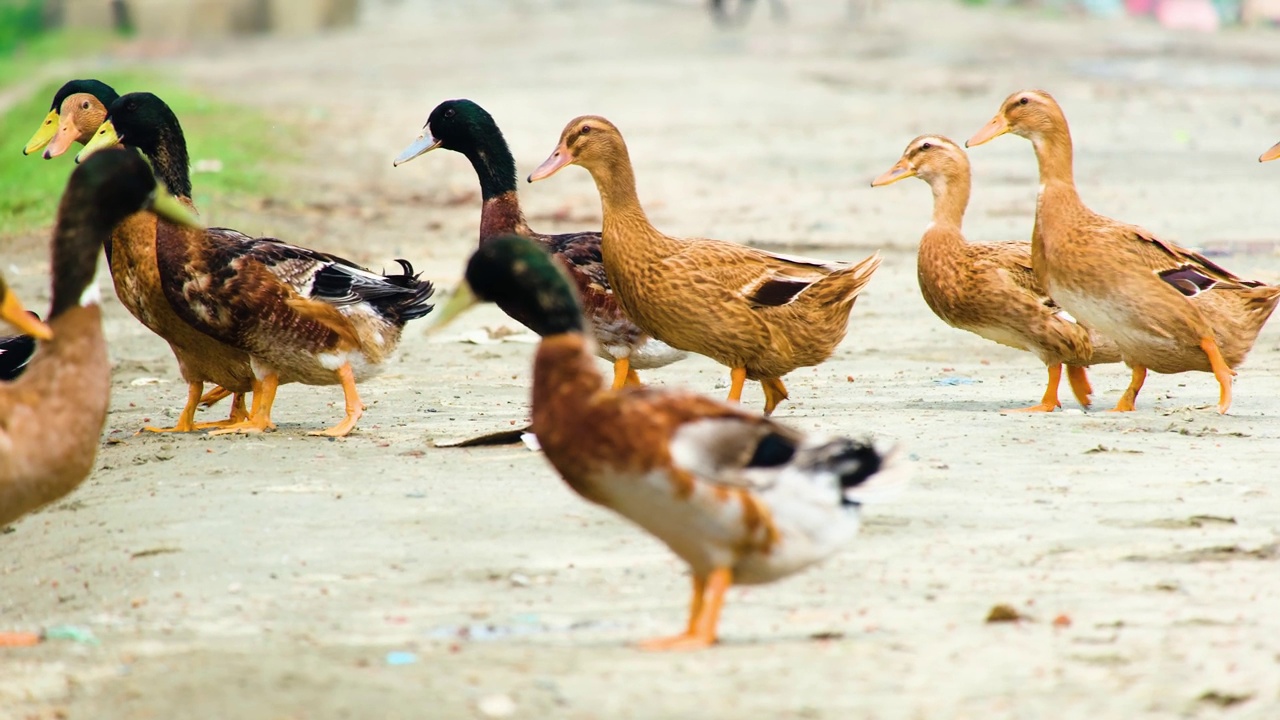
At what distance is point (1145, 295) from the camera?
786cm

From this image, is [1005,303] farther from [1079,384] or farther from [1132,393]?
[1132,393]

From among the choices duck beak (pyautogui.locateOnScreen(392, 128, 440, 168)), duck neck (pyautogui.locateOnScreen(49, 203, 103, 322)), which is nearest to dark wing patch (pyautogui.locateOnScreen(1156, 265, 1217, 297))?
duck beak (pyautogui.locateOnScreen(392, 128, 440, 168))

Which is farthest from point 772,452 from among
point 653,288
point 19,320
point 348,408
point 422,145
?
point 422,145

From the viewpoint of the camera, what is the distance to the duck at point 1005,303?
8234 mm

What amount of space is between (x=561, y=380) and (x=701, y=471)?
478 mm

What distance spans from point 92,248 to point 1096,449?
12.6ft

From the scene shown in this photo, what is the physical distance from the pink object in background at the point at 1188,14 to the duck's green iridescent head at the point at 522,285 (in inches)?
1175

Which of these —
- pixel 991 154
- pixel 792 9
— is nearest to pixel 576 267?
pixel 991 154

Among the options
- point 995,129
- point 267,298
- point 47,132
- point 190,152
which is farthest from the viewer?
point 190,152

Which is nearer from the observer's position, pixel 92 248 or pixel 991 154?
pixel 92 248

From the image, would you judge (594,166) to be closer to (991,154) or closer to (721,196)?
(721,196)

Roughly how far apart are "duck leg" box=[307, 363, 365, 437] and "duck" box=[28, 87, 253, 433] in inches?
17.9

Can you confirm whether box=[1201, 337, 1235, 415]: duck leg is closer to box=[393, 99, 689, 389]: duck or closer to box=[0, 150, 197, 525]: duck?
box=[393, 99, 689, 389]: duck

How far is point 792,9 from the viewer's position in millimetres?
41062
